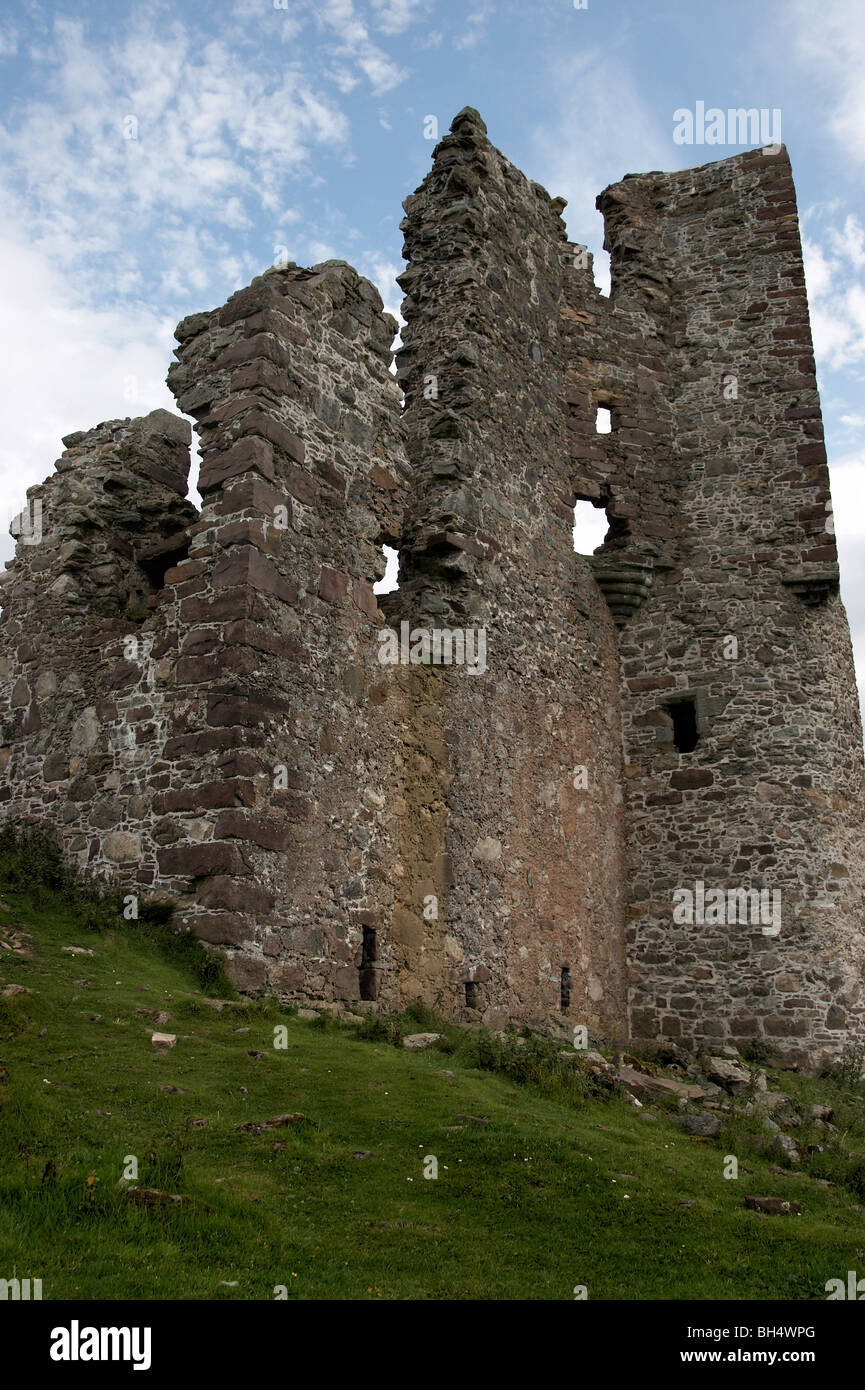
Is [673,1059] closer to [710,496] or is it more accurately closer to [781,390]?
[710,496]

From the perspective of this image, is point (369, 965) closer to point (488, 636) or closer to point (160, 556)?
point (488, 636)

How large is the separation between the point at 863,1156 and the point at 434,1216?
15.1 ft

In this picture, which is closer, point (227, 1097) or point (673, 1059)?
point (227, 1097)

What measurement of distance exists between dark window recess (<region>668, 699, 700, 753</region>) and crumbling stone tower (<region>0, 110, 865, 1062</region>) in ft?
0.15

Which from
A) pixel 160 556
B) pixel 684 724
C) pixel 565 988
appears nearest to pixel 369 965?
pixel 565 988

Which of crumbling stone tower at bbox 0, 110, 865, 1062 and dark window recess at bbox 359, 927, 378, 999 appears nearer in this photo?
crumbling stone tower at bbox 0, 110, 865, 1062

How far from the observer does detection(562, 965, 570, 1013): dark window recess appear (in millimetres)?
14047

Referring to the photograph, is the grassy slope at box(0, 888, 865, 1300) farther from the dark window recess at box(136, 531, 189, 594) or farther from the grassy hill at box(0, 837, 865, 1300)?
the dark window recess at box(136, 531, 189, 594)

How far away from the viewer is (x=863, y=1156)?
923 centimetres

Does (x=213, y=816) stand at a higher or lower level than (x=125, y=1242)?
higher

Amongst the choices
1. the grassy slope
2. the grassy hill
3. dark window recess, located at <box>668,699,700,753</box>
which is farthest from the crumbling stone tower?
the grassy slope

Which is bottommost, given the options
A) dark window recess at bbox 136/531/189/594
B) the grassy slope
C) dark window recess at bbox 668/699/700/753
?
the grassy slope

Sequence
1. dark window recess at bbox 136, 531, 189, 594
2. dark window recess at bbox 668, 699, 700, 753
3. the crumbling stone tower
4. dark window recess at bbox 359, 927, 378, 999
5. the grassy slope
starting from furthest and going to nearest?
dark window recess at bbox 668, 699, 700, 753 → dark window recess at bbox 136, 531, 189, 594 → dark window recess at bbox 359, 927, 378, 999 → the crumbling stone tower → the grassy slope
